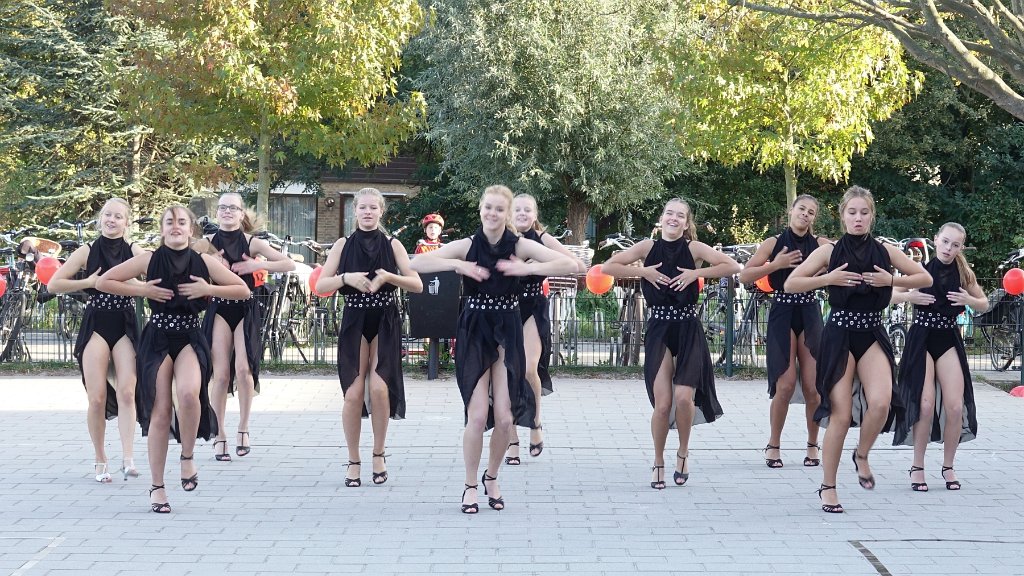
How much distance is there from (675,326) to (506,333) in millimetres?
1250

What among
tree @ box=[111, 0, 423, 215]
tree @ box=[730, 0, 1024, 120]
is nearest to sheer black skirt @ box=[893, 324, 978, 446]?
tree @ box=[730, 0, 1024, 120]

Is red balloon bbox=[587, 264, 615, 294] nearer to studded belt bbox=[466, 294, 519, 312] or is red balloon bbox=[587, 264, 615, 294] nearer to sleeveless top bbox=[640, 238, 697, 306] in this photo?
sleeveless top bbox=[640, 238, 697, 306]

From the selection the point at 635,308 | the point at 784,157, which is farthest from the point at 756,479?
the point at 784,157

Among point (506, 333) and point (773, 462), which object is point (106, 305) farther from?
point (773, 462)

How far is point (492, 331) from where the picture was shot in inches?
271

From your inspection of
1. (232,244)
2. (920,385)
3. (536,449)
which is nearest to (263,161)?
(232,244)

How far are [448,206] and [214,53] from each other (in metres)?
11.8

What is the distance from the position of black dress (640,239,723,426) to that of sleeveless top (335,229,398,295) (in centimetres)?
162

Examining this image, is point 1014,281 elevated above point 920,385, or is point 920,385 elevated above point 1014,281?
point 1014,281

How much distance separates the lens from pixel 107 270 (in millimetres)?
7266

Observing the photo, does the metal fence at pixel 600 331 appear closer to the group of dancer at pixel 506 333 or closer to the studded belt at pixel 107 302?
the group of dancer at pixel 506 333

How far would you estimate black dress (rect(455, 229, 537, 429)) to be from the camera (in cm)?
687

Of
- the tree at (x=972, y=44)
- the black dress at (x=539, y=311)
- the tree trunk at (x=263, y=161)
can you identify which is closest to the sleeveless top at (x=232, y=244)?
the black dress at (x=539, y=311)

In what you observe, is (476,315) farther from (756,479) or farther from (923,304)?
(923,304)
